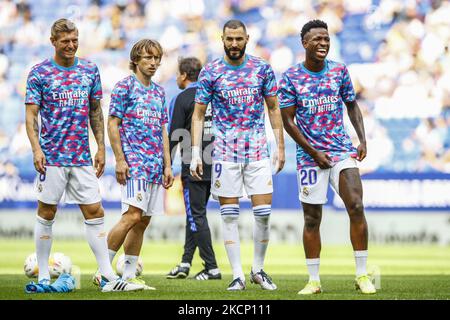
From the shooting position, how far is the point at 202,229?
9.85 m

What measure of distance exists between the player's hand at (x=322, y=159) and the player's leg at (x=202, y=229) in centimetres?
258

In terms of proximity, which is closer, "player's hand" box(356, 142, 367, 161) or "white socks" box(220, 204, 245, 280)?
"player's hand" box(356, 142, 367, 161)

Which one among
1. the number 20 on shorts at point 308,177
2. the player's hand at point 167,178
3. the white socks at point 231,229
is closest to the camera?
the number 20 on shorts at point 308,177

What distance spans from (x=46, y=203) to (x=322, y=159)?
2.44m

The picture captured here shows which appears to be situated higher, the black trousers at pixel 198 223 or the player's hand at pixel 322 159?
the player's hand at pixel 322 159

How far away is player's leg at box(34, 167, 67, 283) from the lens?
24.9ft

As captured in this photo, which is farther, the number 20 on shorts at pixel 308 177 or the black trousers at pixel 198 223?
the black trousers at pixel 198 223

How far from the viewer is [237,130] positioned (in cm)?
780

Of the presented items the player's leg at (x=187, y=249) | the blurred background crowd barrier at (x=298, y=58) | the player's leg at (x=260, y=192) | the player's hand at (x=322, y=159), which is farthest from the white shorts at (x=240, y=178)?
the blurred background crowd barrier at (x=298, y=58)

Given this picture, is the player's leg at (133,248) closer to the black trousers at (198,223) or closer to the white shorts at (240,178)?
the white shorts at (240,178)

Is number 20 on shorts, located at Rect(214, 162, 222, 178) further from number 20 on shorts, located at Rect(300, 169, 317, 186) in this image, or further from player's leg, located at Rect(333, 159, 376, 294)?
player's leg, located at Rect(333, 159, 376, 294)

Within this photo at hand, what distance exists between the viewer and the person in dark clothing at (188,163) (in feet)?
32.4

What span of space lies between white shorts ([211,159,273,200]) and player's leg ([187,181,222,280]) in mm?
1982

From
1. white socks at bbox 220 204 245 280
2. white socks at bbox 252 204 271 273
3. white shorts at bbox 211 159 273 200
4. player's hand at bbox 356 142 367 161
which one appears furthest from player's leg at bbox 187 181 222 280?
player's hand at bbox 356 142 367 161
